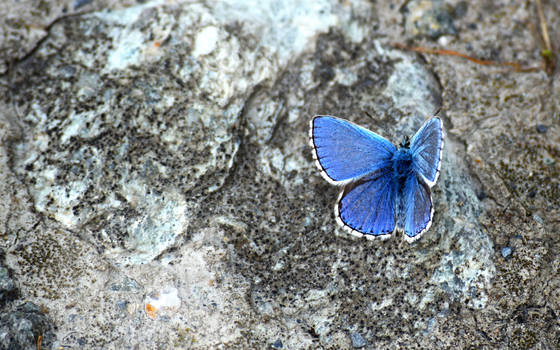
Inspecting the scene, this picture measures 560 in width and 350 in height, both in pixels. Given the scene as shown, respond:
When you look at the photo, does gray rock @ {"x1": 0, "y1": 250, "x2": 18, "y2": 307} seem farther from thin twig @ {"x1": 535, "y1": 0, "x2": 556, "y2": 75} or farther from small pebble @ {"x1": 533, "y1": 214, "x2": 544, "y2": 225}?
thin twig @ {"x1": 535, "y1": 0, "x2": 556, "y2": 75}

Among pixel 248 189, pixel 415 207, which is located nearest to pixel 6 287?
pixel 248 189

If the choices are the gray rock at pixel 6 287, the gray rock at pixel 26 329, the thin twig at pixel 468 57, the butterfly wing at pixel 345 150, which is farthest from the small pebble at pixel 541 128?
the gray rock at pixel 6 287

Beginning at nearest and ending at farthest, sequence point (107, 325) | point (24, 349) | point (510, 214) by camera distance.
Result: point (24, 349) < point (107, 325) < point (510, 214)

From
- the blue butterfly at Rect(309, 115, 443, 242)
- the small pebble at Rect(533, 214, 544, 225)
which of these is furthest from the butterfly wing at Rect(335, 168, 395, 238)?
the small pebble at Rect(533, 214, 544, 225)

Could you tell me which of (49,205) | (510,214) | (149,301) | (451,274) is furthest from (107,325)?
(510,214)

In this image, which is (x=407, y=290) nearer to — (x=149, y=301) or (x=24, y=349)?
(x=149, y=301)

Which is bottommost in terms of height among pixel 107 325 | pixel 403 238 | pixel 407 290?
pixel 107 325

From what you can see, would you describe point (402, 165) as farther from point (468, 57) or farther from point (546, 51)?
point (546, 51)
